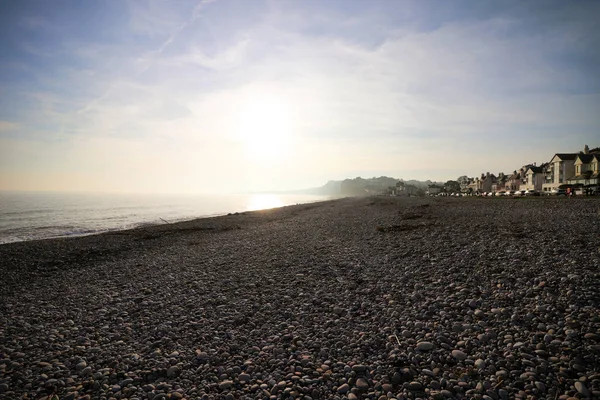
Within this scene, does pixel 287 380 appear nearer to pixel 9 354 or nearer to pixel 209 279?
pixel 9 354

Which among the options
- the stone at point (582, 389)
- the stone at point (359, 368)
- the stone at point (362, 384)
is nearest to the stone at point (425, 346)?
the stone at point (359, 368)

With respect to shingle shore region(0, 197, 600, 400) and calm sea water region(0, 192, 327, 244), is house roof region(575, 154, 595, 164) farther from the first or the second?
calm sea water region(0, 192, 327, 244)

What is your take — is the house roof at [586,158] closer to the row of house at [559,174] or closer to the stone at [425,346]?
the row of house at [559,174]

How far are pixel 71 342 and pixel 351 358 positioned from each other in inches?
266

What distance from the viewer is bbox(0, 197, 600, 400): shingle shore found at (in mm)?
5121

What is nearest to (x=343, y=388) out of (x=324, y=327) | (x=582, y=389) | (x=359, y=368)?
(x=359, y=368)

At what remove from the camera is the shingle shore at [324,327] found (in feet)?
16.8

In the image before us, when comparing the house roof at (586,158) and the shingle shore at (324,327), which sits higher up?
the house roof at (586,158)

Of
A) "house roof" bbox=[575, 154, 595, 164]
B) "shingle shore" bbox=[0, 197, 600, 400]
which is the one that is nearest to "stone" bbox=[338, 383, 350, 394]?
"shingle shore" bbox=[0, 197, 600, 400]

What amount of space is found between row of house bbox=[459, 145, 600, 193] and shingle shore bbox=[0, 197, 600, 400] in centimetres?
6337

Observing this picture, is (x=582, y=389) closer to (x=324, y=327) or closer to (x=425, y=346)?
(x=425, y=346)

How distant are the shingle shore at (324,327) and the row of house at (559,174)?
Result: 63365 mm

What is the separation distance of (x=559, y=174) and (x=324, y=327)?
110404mm

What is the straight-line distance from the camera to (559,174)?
286 feet
